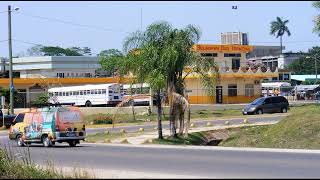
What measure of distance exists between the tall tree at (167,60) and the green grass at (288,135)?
3.88 metres

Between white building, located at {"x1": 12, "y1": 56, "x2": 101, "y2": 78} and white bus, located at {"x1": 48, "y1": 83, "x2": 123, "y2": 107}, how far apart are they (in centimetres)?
3031

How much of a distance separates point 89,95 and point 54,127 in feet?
145

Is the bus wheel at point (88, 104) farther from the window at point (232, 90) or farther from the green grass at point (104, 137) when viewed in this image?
the green grass at point (104, 137)

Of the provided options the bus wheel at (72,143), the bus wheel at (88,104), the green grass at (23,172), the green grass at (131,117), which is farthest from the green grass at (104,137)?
the bus wheel at (88,104)

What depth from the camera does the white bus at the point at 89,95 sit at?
71.5 meters

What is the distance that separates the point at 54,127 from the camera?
29.4 metres

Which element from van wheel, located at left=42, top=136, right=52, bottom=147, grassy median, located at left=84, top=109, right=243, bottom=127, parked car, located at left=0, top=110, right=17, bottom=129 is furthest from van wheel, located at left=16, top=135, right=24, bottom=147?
parked car, located at left=0, top=110, right=17, bottom=129

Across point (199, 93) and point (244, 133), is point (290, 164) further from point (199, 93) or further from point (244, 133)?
point (199, 93)

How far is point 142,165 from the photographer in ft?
60.3

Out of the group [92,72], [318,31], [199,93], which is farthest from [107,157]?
[92,72]

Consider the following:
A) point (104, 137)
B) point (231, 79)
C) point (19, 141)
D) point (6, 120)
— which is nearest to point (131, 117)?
point (6, 120)

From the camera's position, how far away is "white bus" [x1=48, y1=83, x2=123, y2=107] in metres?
71.5

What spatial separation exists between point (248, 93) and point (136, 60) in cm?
5056

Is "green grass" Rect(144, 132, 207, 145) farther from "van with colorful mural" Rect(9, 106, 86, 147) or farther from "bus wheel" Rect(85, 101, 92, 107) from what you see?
"bus wheel" Rect(85, 101, 92, 107)
